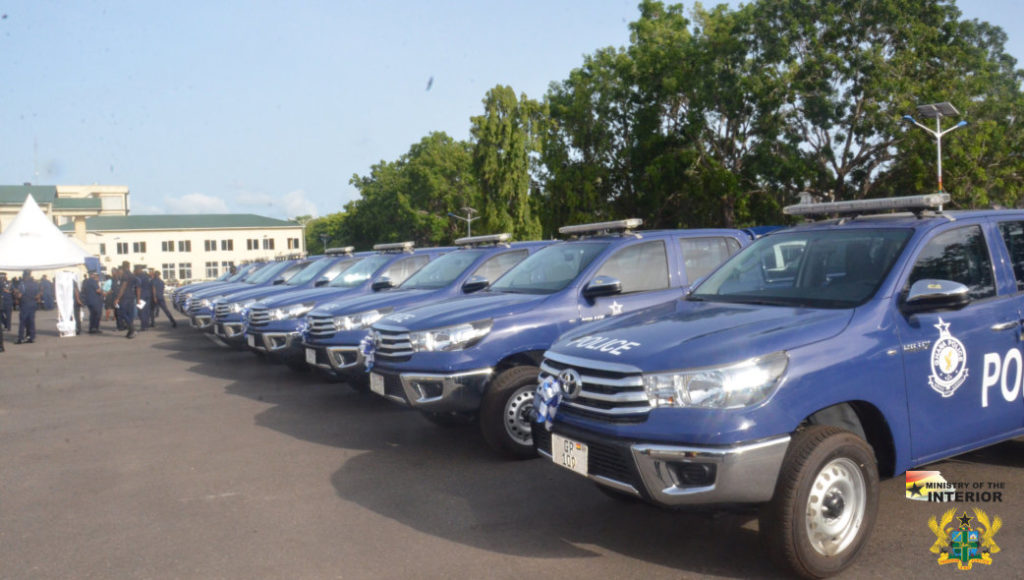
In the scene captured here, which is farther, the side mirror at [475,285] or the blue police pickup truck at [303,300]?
the blue police pickup truck at [303,300]

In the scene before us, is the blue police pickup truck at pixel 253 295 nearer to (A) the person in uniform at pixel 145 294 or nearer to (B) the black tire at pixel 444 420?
(B) the black tire at pixel 444 420

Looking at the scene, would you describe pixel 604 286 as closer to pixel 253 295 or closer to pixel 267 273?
pixel 253 295

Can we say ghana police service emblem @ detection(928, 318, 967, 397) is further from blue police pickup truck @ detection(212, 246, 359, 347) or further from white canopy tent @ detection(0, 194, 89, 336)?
white canopy tent @ detection(0, 194, 89, 336)

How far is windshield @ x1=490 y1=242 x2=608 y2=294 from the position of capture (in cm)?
720

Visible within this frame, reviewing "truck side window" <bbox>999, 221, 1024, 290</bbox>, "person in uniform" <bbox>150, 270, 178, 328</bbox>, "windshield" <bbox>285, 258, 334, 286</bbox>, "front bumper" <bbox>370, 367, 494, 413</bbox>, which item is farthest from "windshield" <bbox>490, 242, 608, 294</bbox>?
"person in uniform" <bbox>150, 270, 178, 328</bbox>

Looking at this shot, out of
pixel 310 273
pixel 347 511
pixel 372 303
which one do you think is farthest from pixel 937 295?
pixel 310 273

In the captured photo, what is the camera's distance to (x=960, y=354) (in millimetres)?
4461

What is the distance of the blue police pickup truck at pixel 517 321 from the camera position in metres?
6.31

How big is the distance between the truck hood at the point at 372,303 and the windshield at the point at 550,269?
1.64 metres

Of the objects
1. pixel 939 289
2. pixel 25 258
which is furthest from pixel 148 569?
pixel 25 258

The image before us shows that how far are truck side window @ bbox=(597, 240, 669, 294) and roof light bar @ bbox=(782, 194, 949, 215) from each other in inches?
70.8

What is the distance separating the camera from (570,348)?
14.5ft

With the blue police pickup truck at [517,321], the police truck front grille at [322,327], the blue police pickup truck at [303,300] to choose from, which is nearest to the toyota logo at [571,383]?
the blue police pickup truck at [517,321]

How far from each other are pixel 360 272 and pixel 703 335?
925 cm
